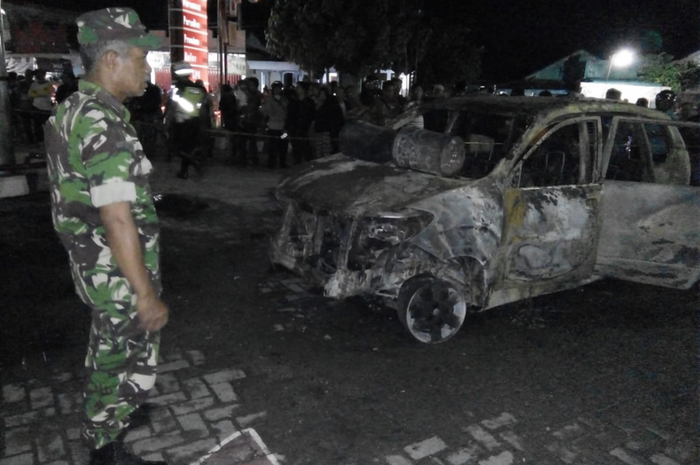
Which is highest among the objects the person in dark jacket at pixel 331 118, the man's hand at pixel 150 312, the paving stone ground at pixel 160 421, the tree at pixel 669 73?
the tree at pixel 669 73

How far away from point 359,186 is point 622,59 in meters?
27.7

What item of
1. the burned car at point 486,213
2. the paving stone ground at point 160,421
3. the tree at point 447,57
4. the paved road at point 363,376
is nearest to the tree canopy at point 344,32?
the tree at point 447,57

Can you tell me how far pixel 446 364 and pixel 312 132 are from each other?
8.36 m

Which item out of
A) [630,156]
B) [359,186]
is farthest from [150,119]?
[630,156]

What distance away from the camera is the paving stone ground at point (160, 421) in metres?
3.00

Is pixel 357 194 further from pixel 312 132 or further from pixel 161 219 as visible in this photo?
pixel 312 132

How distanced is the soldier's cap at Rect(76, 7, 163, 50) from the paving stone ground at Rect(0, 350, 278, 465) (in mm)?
2026

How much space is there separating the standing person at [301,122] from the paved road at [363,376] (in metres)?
6.32

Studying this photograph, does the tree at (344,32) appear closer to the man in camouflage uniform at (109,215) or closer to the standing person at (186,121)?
the standing person at (186,121)

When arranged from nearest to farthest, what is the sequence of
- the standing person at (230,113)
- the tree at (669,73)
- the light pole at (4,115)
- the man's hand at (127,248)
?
the man's hand at (127,248) < the light pole at (4,115) < the standing person at (230,113) < the tree at (669,73)

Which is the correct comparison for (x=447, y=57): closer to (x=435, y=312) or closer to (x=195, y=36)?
(x=195, y=36)

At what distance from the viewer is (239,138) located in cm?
1291

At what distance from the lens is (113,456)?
2.67m

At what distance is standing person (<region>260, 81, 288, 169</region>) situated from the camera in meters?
12.5
